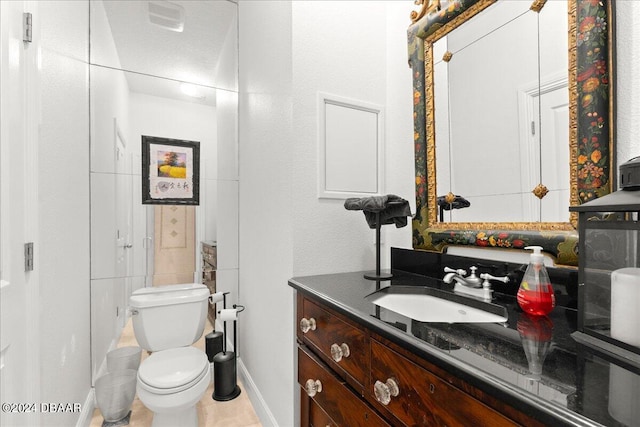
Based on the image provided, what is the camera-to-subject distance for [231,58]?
2348 millimetres

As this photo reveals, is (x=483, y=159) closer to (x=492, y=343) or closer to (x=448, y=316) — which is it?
(x=448, y=316)

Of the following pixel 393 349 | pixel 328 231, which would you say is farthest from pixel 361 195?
pixel 393 349

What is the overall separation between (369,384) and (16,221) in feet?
4.31

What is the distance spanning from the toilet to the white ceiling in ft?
4.53

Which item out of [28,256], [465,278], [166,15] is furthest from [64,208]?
[465,278]

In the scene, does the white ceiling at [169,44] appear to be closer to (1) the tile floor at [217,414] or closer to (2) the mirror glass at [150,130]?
(2) the mirror glass at [150,130]

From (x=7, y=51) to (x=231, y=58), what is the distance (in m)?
1.51

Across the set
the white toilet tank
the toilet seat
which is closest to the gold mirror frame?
the toilet seat

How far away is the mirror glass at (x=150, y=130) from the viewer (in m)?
1.98

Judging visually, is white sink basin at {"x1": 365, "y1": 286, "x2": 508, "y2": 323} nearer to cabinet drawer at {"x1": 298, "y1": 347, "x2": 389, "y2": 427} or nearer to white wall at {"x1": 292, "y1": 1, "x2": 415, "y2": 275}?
cabinet drawer at {"x1": 298, "y1": 347, "x2": 389, "y2": 427}

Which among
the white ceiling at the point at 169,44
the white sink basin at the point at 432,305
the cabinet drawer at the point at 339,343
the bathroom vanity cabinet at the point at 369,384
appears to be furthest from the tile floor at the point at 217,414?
the white ceiling at the point at 169,44

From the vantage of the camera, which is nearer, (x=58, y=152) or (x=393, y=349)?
(x=393, y=349)

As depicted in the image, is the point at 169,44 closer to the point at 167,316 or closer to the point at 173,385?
the point at 167,316

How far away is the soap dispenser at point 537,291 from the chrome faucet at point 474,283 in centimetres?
16
